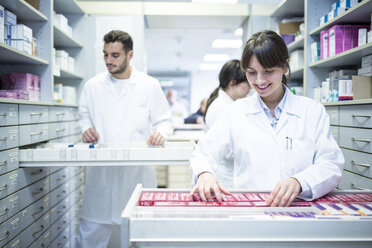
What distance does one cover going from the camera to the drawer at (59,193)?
2.32m

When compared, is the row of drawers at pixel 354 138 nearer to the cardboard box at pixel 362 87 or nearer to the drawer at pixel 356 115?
the drawer at pixel 356 115

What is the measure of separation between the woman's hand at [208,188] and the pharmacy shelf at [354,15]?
5.60 feet

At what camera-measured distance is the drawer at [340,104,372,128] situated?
1818 millimetres

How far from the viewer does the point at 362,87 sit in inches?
81.8

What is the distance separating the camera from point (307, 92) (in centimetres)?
283

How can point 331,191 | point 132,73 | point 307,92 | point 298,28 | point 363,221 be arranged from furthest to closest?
1. point 298,28
2. point 307,92
3. point 132,73
4. point 331,191
5. point 363,221

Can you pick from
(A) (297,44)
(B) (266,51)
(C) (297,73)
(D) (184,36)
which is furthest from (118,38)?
(D) (184,36)

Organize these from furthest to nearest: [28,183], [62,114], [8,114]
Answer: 1. [62,114]
2. [28,183]
3. [8,114]

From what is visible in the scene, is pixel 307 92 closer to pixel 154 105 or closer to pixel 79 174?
pixel 154 105

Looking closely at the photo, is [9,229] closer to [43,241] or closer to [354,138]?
[43,241]

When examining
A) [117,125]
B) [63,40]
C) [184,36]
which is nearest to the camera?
[117,125]

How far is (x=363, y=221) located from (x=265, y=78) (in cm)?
62

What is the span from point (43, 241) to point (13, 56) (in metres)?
1.35

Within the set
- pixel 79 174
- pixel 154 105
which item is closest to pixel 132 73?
pixel 154 105
